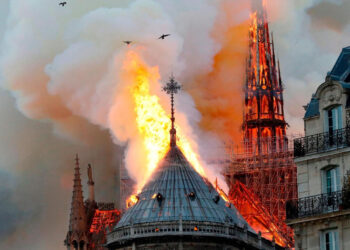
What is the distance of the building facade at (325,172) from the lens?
65.4 metres

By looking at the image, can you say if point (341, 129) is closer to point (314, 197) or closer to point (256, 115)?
point (314, 197)

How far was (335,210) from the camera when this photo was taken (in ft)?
215

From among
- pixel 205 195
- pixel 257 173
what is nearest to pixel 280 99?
pixel 257 173

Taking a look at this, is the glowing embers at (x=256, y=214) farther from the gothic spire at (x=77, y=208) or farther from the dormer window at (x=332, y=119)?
the dormer window at (x=332, y=119)

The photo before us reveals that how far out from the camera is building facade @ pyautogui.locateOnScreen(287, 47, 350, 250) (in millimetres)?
65438

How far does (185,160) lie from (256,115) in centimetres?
3469

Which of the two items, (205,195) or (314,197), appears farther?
(205,195)

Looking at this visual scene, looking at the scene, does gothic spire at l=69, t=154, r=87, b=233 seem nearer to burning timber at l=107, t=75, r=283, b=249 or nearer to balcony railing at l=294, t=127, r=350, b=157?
burning timber at l=107, t=75, r=283, b=249

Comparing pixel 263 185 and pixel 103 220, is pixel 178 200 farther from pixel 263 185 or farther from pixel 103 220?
pixel 263 185

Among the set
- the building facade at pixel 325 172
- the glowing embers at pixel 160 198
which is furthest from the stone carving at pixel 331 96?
the glowing embers at pixel 160 198

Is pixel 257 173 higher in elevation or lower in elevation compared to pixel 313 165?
higher

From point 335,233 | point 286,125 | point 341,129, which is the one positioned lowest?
point 335,233

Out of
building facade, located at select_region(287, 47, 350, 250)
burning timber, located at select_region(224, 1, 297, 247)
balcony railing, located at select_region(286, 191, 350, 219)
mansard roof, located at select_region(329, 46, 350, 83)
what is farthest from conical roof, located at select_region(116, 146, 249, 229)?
balcony railing, located at select_region(286, 191, 350, 219)

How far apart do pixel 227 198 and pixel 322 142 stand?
4340 cm
